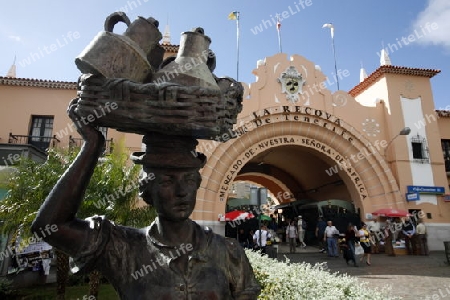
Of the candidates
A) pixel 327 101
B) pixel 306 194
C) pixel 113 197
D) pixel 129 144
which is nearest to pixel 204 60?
pixel 113 197

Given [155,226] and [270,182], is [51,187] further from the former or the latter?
[270,182]

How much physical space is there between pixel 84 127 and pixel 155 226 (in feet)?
2.10

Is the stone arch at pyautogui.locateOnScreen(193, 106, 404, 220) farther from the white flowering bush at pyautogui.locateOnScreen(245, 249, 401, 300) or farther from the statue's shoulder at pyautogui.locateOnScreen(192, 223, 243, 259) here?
the statue's shoulder at pyautogui.locateOnScreen(192, 223, 243, 259)

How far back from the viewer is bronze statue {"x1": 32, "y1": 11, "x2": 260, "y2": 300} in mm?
1527

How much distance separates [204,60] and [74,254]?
1203mm

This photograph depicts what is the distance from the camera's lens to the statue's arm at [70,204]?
1551 mm

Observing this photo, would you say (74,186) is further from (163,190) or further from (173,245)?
(173,245)

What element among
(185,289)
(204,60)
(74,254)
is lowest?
(185,289)

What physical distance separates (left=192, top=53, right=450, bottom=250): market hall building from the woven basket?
13.0m

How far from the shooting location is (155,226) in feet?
6.02

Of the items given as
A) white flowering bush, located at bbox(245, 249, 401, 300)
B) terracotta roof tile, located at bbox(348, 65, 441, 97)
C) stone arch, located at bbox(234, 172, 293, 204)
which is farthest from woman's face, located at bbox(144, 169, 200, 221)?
stone arch, located at bbox(234, 172, 293, 204)

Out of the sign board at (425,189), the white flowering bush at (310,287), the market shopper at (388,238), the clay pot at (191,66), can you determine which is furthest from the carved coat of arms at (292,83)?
the clay pot at (191,66)

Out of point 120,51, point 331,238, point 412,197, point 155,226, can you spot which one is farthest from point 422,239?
point 120,51

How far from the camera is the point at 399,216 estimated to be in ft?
49.1
